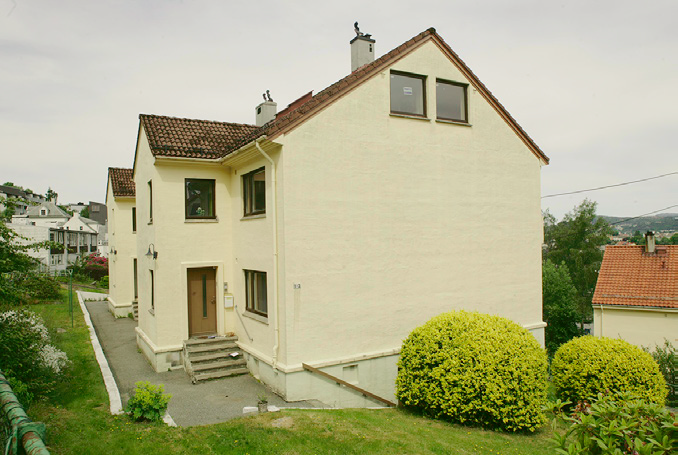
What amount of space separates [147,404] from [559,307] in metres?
43.5

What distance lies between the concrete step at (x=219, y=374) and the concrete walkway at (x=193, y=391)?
0.15m

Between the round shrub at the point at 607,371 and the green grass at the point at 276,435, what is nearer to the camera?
the green grass at the point at 276,435

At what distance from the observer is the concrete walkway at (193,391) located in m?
10.4

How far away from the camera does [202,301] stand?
15016 millimetres

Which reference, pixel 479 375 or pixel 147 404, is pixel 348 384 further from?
pixel 147 404

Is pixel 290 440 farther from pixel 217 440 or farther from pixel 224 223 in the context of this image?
pixel 224 223

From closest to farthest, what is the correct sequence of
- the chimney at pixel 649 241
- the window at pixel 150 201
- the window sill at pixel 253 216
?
the window sill at pixel 253 216
the window at pixel 150 201
the chimney at pixel 649 241

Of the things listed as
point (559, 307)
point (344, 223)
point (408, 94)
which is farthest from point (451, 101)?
point (559, 307)

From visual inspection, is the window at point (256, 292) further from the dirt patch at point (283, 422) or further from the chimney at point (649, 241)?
the chimney at point (649, 241)

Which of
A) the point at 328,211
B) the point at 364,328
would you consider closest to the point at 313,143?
the point at 328,211

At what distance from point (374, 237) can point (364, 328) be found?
2.53 metres

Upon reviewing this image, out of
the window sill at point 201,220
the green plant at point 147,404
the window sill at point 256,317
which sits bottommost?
the green plant at point 147,404

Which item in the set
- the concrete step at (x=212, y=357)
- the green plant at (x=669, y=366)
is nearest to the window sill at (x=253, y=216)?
the concrete step at (x=212, y=357)

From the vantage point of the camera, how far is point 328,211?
12.0 m
